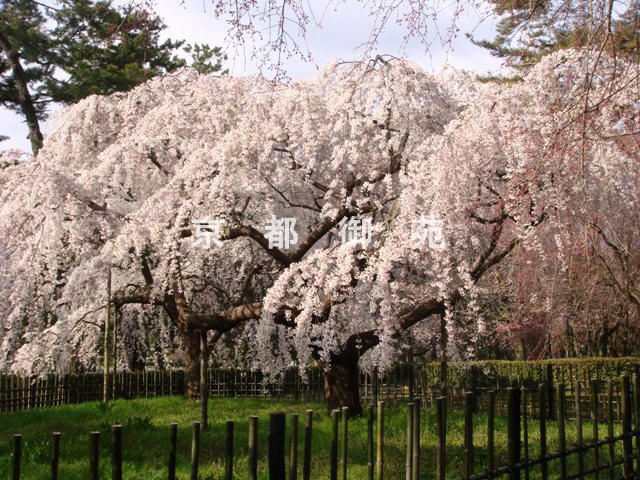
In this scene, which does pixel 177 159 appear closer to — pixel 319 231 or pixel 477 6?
pixel 319 231

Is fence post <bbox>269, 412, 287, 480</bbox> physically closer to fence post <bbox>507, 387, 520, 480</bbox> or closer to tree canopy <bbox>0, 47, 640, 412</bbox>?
fence post <bbox>507, 387, 520, 480</bbox>

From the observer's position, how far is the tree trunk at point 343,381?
13.3 metres

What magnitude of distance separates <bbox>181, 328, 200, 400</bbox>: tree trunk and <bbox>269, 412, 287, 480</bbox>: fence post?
13645 millimetres

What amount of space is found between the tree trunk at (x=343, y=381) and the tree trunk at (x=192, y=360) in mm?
4523

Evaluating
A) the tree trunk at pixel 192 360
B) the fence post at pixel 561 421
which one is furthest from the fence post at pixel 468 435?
the tree trunk at pixel 192 360

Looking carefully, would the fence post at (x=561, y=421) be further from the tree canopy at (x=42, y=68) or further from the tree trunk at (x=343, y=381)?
the tree canopy at (x=42, y=68)

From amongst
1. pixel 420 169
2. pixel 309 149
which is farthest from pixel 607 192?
pixel 309 149

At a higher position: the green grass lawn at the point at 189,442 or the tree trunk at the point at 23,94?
the tree trunk at the point at 23,94

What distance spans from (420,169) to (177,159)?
245 inches

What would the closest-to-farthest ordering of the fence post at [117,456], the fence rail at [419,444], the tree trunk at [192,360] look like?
the fence post at [117,456] → the fence rail at [419,444] → the tree trunk at [192,360]

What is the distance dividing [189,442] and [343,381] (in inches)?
142

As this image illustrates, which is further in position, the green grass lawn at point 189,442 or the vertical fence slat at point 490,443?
the green grass lawn at point 189,442

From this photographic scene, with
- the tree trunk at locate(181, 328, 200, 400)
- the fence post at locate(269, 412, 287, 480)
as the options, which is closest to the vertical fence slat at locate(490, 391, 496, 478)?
the fence post at locate(269, 412, 287, 480)

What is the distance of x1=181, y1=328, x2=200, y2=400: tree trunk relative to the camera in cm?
1664
